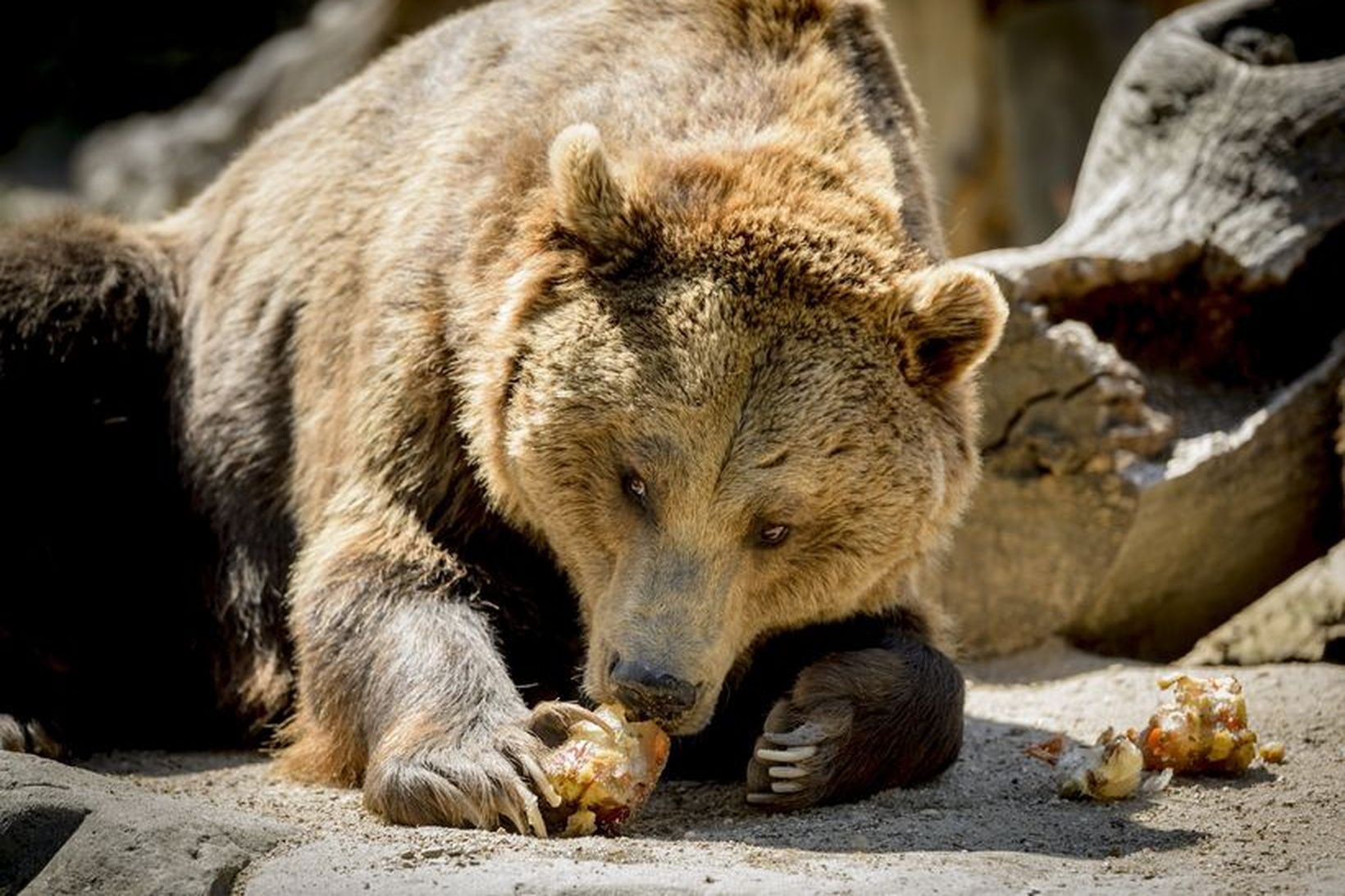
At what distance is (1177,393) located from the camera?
6812 mm

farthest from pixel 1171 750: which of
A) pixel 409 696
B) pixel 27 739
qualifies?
pixel 27 739

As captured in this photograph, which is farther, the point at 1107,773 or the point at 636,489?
the point at 1107,773

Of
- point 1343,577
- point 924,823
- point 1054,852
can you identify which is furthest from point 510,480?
point 1343,577

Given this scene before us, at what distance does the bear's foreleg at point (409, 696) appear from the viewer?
4.24 metres

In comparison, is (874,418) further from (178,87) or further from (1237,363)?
(178,87)

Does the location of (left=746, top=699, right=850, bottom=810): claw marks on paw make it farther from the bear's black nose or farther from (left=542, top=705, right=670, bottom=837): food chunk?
the bear's black nose

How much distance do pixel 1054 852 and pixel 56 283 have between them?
Answer: 13.1 ft

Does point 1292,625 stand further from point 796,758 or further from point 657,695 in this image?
point 657,695

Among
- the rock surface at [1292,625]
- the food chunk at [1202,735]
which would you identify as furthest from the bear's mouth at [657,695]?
the rock surface at [1292,625]

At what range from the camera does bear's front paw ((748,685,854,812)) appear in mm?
4648

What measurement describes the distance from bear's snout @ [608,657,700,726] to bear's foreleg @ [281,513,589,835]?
0.71 ft

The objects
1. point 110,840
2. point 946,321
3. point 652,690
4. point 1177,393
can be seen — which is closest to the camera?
point 110,840

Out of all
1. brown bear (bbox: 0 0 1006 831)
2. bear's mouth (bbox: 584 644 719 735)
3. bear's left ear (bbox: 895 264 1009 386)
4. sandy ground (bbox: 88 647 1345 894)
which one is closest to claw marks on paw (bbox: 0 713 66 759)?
brown bear (bbox: 0 0 1006 831)

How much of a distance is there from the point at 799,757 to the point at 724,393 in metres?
1.04
